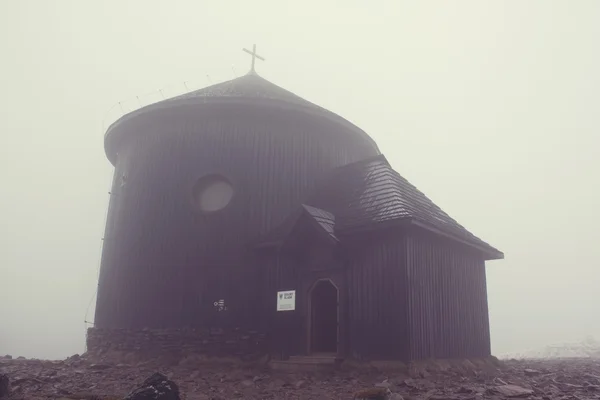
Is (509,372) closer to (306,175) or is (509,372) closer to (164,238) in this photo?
(306,175)

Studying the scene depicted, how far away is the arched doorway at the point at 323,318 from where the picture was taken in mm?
14422

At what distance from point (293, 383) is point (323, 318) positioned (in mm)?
3597

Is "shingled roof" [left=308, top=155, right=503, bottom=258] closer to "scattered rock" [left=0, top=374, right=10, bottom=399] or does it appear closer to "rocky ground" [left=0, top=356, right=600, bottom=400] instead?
"rocky ground" [left=0, top=356, right=600, bottom=400]

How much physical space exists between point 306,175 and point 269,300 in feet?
14.1

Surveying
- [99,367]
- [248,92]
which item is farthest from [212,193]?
[99,367]

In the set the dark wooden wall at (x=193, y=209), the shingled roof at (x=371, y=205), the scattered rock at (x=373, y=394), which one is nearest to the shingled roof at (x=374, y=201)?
the shingled roof at (x=371, y=205)

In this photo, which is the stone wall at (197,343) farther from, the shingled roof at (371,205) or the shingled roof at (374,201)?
the shingled roof at (374,201)

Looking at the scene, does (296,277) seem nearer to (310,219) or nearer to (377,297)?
(310,219)

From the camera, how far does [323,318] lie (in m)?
15.0

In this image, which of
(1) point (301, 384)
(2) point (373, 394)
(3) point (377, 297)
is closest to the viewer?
(2) point (373, 394)

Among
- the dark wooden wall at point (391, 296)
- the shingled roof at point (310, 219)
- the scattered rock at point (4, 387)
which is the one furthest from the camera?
the shingled roof at point (310, 219)

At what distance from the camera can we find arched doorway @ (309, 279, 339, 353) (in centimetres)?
1442

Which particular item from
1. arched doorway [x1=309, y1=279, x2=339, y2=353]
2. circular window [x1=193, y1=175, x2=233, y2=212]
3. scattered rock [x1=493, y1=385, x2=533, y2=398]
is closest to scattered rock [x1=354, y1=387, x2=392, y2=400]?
scattered rock [x1=493, y1=385, x2=533, y2=398]

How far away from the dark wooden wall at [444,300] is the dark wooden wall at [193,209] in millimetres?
4662
